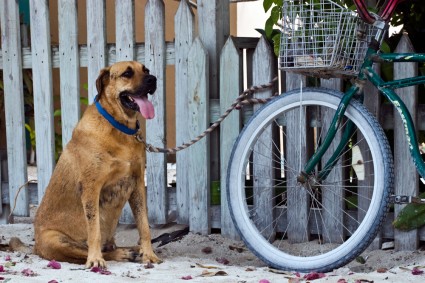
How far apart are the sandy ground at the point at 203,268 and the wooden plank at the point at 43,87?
2.30 feet

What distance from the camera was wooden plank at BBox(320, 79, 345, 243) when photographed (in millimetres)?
4438

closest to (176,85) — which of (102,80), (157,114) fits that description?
(157,114)

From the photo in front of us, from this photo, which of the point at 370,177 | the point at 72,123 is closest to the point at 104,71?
the point at 72,123

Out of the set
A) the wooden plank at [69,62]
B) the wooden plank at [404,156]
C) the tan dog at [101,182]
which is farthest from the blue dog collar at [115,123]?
the wooden plank at [404,156]

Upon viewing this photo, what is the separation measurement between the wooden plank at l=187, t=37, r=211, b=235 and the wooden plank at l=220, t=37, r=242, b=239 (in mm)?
101

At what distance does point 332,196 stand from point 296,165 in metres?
0.27

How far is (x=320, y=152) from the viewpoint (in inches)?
154

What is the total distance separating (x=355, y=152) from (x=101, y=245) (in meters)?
2.02

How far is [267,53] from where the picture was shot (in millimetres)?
4617

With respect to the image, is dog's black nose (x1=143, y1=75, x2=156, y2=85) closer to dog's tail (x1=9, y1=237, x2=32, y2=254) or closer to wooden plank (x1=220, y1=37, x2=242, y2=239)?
wooden plank (x1=220, y1=37, x2=242, y2=239)

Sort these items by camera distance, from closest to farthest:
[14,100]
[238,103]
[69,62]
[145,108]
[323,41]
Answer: [323,41], [145,108], [238,103], [69,62], [14,100]

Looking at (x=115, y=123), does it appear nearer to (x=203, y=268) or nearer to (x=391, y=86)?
(x=203, y=268)

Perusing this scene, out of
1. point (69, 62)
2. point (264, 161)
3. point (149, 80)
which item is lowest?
point (264, 161)

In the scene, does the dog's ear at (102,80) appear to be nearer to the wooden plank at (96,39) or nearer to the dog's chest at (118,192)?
the dog's chest at (118,192)
